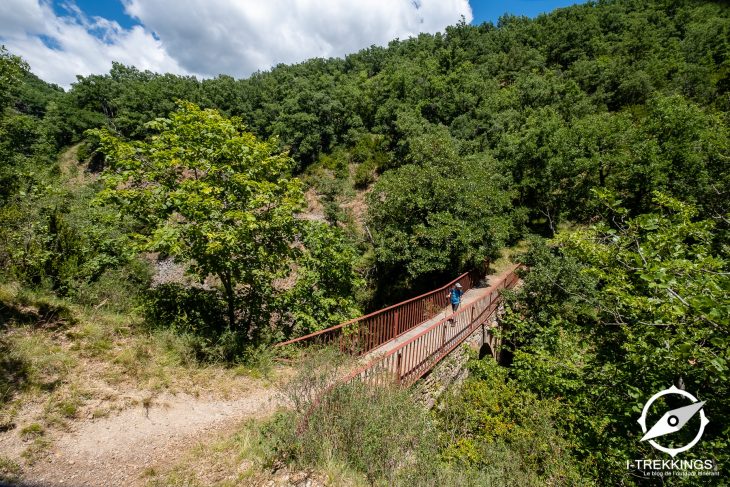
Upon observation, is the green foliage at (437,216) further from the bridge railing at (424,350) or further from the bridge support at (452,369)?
the bridge support at (452,369)

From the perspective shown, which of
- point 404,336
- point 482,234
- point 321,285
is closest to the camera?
point 321,285

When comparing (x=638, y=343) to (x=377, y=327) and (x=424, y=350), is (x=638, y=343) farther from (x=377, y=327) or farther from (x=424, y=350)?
(x=377, y=327)

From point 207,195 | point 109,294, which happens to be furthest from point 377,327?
point 109,294

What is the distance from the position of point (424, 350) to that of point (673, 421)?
4.61 meters

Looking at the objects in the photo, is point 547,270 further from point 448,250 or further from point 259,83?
point 259,83

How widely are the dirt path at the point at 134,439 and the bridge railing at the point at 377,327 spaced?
199 centimetres

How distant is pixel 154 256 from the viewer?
93.6ft

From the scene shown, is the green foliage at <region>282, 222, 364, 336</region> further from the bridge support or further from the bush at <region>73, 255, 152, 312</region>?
the bush at <region>73, 255, 152, 312</region>

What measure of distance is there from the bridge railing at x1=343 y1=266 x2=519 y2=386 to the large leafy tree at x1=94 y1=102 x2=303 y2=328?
11.8ft

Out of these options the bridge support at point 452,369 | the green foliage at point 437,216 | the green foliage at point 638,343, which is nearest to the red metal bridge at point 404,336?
the bridge support at point 452,369

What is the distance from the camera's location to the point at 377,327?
28.7 ft

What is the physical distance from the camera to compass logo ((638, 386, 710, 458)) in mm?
5035

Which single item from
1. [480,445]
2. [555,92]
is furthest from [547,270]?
[555,92]

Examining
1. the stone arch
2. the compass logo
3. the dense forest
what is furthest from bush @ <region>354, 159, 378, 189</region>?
the compass logo
